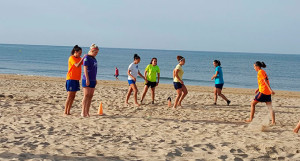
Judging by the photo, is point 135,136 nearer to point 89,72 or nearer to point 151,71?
point 89,72

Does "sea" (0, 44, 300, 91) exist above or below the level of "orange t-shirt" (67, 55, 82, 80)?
below

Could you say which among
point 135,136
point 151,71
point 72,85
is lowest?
point 135,136

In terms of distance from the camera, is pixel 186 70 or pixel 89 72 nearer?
pixel 89 72

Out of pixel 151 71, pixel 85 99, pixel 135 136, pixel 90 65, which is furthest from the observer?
pixel 151 71

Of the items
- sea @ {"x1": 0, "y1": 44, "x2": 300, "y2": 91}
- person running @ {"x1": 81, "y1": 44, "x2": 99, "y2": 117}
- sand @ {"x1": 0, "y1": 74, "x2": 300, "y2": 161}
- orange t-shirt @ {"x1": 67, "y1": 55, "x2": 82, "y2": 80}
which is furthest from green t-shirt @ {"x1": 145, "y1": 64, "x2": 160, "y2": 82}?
sea @ {"x1": 0, "y1": 44, "x2": 300, "y2": 91}

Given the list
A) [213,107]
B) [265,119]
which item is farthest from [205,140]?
[213,107]

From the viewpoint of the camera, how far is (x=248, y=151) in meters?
5.78

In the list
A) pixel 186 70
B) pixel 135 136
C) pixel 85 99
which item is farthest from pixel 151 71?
Answer: pixel 186 70

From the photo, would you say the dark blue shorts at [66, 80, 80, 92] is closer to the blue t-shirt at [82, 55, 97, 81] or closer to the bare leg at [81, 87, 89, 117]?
the bare leg at [81, 87, 89, 117]

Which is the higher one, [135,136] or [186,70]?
[186,70]

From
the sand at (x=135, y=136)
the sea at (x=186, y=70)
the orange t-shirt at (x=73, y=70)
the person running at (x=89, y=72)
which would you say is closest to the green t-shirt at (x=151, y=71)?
the sand at (x=135, y=136)

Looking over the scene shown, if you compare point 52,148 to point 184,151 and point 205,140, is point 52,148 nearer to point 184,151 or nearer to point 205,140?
point 184,151

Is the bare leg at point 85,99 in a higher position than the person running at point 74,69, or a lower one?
lower

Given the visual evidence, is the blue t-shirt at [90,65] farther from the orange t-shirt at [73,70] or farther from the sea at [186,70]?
the sea at [186,70]
